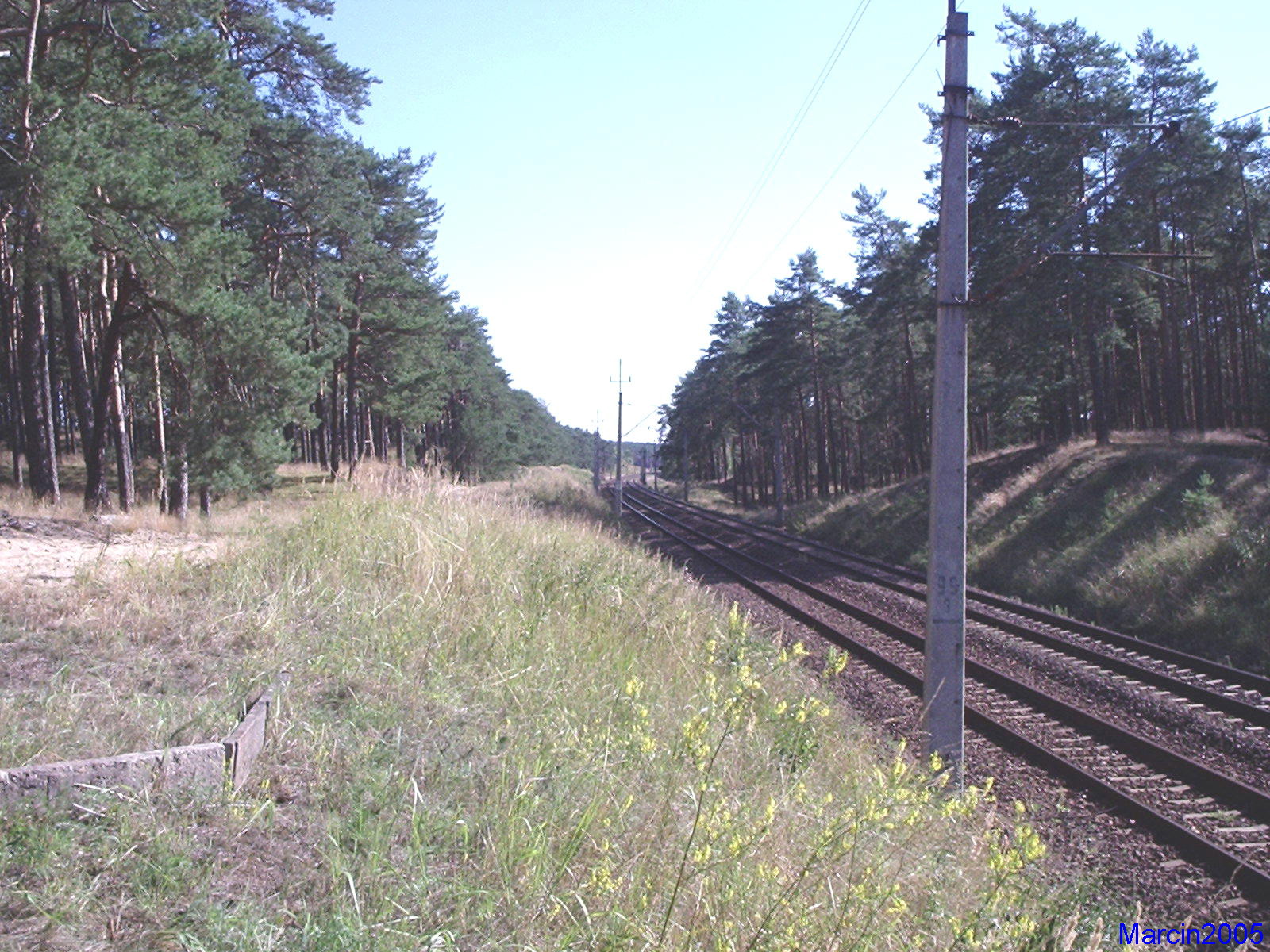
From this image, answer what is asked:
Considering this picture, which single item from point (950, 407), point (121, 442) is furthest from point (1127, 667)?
point (121, 442)

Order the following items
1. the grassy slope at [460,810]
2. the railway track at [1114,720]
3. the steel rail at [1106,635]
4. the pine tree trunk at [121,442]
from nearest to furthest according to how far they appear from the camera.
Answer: the grassy slope at [460,810], the railway track at [1114,720], the steel rail at [1106,635], the pine tree trunk at [121,442]

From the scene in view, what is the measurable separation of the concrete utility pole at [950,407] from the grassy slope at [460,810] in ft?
3.42

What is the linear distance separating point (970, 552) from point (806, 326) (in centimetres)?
2404

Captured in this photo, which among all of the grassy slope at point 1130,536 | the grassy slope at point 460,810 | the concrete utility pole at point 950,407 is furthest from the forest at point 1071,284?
the grassy slope at point 460,810

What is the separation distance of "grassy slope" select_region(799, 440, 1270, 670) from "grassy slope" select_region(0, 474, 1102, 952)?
10.1 meters

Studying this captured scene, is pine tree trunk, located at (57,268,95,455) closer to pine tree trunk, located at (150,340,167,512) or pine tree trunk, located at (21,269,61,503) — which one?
pine tree trunk, located at (21,269,61,503)

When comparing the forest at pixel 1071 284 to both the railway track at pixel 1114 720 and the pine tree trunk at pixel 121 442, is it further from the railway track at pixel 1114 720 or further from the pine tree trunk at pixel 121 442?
the pine tree trunk at pixel 121 442

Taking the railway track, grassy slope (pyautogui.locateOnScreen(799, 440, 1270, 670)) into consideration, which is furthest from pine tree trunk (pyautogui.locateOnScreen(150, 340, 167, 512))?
grassy slope (pyautogui.locateOnScreen(799, 440, 1270, 670))

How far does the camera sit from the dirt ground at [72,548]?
677 cm

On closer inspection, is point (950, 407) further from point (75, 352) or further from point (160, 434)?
point (75, 352)

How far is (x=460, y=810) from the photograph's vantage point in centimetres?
359

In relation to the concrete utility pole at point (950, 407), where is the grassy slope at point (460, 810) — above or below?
below

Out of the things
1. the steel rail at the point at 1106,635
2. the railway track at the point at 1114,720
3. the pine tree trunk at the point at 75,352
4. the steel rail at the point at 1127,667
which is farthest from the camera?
the pine tree trunk at the point at 75,352

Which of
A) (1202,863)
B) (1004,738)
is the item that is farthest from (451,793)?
(1004,738)
